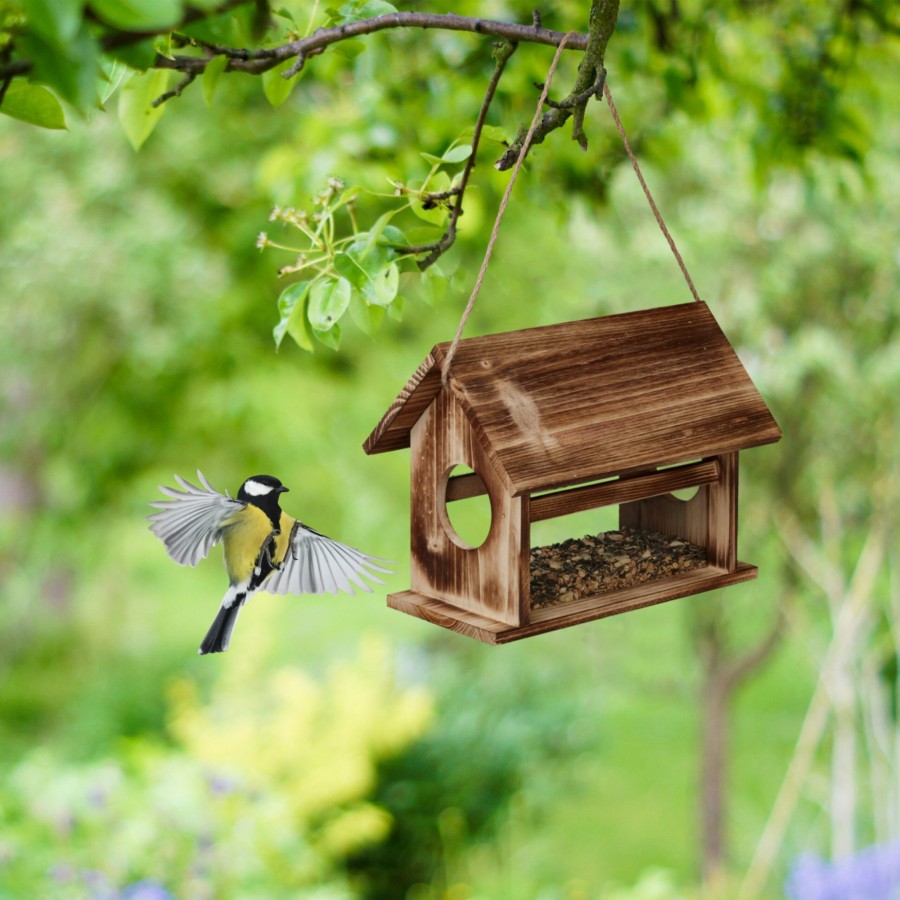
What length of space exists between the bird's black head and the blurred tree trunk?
152 inches

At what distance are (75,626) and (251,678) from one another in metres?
2.92

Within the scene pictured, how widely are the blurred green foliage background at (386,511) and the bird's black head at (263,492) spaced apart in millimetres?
2049

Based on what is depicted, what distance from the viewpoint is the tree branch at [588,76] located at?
1.24 meters

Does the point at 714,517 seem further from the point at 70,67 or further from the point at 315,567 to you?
the point at 70,67

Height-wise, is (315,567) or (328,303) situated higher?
(328,303)

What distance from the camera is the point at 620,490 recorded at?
1.37m

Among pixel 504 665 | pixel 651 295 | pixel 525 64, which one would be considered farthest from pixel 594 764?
pixel 525 64

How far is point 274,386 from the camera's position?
13.9 ft

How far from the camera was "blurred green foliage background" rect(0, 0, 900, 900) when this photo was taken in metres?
3.49

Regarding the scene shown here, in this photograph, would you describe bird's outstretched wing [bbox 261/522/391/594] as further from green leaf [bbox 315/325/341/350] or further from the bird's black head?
green leaf [bbox 315/325/341/350]

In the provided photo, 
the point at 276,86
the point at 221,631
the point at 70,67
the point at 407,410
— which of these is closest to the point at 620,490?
the point at 407,410

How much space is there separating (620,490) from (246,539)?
1.48 ft

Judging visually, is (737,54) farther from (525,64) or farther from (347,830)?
(347,830)

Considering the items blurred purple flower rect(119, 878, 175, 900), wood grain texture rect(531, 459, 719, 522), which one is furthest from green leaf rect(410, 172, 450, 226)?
blurred purple flower rect(119, 878, 175, 900)
